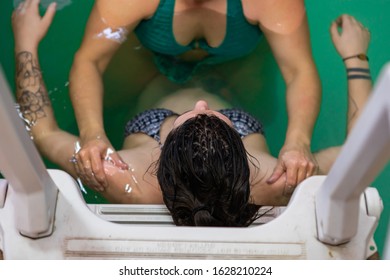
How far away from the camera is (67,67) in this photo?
1573 millimetres

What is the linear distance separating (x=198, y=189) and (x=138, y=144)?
1.17ft

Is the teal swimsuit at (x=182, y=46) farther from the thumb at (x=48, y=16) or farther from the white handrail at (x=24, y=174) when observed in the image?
the white handrail at (x=24, y=174)

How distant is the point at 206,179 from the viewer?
3.19 ft

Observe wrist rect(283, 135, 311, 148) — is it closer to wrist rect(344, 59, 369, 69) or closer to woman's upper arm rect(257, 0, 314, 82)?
woman's upper arm rect(257, 0, 314, 82)

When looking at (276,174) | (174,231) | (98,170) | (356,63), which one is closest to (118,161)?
(98,170)

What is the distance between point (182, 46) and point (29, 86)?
33cm

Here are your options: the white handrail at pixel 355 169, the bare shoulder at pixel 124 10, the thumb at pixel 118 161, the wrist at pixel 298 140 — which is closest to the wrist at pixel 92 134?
the thumb at pixel 118 161

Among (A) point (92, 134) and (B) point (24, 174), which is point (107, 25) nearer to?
(A) point (92, 134)

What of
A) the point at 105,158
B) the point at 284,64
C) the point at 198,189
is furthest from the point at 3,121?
the point at 284,64

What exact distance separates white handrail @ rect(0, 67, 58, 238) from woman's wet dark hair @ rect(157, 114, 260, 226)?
8.3 inches

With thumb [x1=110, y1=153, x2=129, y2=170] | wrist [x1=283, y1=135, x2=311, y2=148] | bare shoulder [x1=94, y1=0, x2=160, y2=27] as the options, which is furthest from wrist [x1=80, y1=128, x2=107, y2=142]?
wrist [x1=283, y1=135, x2=311, y2=148]

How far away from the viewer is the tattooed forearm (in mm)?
1352

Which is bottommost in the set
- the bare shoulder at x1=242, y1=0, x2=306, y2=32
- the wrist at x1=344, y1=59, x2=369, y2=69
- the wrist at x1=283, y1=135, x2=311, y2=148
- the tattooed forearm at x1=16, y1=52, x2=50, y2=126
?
the wrist at x1=283, y1=135, x2=311, y2=148

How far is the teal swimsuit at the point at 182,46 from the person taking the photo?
136 cm
